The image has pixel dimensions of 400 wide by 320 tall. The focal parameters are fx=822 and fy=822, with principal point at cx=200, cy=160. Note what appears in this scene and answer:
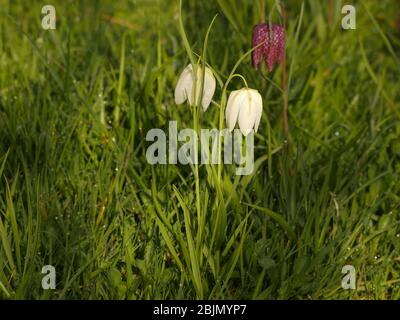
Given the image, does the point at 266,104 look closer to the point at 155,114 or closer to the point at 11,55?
the point at 155,114

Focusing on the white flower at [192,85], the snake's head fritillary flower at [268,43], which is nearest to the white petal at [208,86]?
the white flower at [192,85]

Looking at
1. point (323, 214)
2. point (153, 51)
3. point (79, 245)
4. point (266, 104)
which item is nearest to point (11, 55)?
point (153, 51)

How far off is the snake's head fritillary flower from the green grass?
0.10 metres

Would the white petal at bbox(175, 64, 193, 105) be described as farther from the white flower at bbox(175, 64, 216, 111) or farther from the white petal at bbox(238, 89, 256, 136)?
the white petal at bbox(238, 89, 256, 136)

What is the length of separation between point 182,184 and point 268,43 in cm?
40

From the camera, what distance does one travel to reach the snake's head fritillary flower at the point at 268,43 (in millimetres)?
1663

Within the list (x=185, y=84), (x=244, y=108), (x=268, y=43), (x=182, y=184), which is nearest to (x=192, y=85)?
(x=185, y=84)

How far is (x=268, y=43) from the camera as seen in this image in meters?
1.67

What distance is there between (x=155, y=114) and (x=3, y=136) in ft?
1.22

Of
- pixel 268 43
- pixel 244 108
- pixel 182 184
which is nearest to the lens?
pixel 244 108

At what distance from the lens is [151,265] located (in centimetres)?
164

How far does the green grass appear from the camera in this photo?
63.4 inches

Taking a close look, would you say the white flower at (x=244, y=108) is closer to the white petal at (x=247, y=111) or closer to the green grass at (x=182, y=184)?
the white petal at (x=247, y=111)

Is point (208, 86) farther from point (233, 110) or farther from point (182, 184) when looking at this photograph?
point (182, 184)
